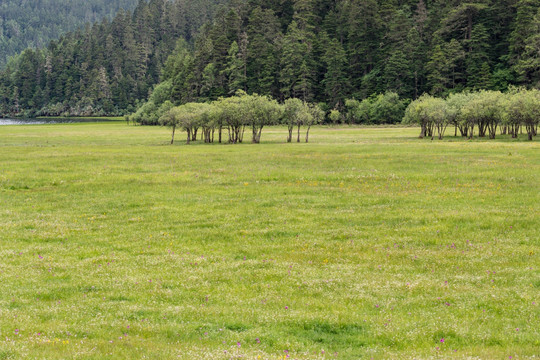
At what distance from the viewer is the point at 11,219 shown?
26.3m

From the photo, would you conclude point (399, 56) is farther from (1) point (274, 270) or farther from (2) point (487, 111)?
(1) point (274, 270)

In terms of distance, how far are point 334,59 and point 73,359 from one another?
17124 centimetres

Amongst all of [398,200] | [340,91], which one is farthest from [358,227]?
[340,91]

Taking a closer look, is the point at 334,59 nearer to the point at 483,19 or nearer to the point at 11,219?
the point at 483,19

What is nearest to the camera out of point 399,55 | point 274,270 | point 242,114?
point 274,270

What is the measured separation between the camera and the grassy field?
36.5 feet

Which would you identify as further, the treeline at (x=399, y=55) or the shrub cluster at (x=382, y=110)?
the shrub cluster at (x=382, y=110)

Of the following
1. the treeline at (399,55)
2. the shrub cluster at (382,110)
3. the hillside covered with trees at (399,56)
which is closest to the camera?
the hillside covered with trees at (399,56)

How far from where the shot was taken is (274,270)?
55.8 ft

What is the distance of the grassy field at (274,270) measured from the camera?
11.1 meters

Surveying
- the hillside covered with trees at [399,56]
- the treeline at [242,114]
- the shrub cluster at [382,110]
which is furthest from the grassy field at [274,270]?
the hillside covered with trees at [399,56]

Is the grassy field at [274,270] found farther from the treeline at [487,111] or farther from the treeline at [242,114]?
the treeline at [242,114]

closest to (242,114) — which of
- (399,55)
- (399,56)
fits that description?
(399,56)

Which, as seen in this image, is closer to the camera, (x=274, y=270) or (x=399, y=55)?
(x=274, y=270)
